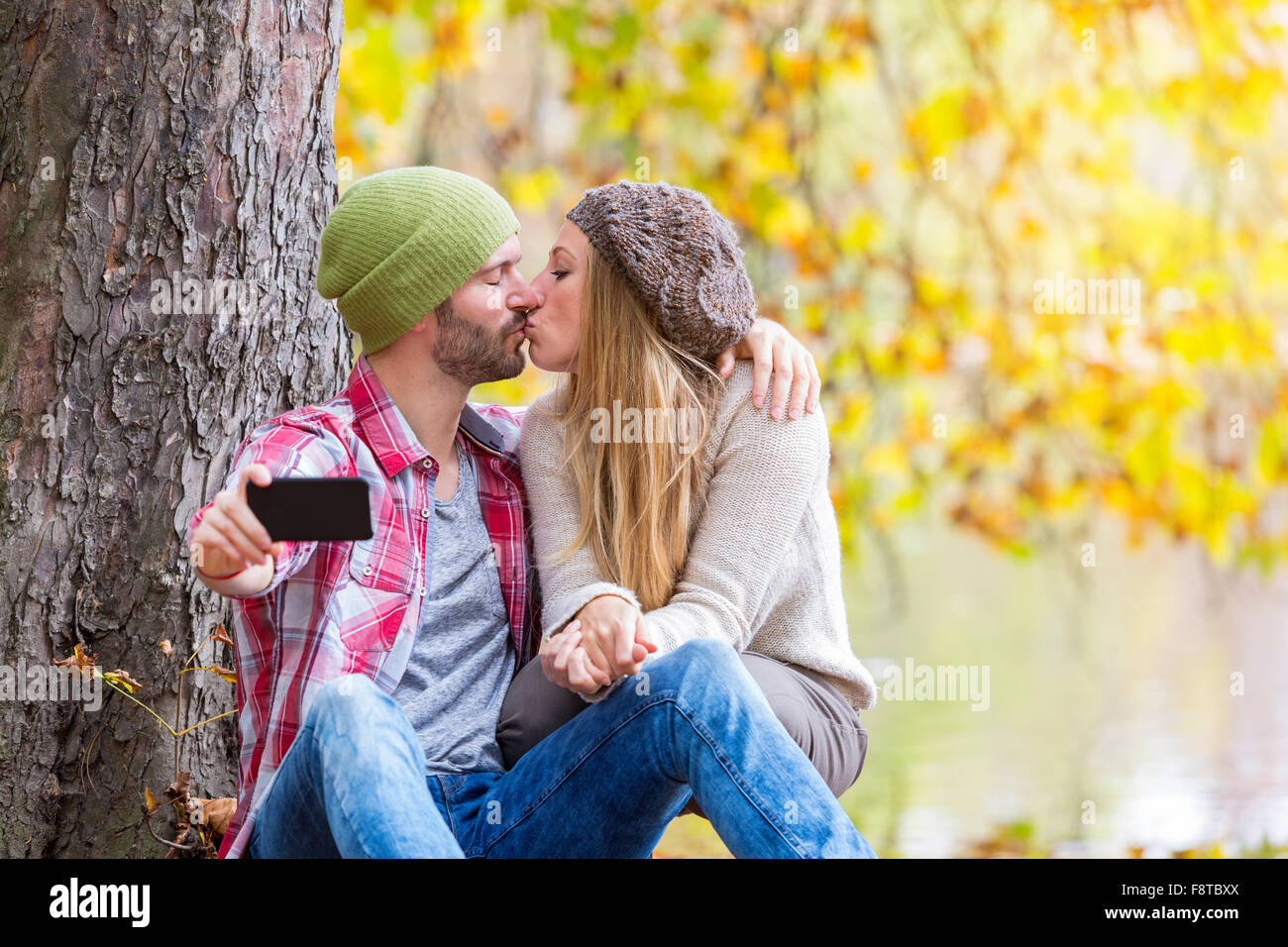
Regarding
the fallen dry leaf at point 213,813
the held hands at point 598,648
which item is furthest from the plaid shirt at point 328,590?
the fallen dry leaf at point 213,813

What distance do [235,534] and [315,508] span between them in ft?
0.36

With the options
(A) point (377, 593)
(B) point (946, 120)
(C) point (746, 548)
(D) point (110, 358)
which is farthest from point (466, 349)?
(B) point (946, 120)

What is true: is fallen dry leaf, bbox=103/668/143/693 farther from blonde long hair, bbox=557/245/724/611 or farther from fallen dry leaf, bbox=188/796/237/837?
blonde long hair, bbox=557/245/724/611

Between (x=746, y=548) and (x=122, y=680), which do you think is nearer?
(x=746, y=548)

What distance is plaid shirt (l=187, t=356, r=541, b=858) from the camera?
166 cm

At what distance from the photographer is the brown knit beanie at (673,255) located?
1839 mm

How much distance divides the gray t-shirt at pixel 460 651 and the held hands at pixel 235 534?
0.36m

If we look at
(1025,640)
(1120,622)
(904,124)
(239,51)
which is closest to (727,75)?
(904,124)

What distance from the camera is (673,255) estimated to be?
185cm

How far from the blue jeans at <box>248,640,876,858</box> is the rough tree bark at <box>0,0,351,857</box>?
0.58 m

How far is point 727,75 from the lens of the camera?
→ 4.13m

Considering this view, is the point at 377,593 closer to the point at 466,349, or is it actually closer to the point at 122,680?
the point at 466,349

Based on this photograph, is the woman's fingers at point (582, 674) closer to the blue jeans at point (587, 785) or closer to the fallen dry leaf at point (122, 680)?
the blue jeans at point (587, 785)
